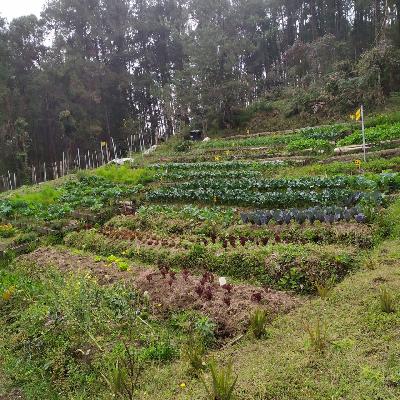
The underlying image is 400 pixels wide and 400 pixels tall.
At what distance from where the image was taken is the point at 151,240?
36.9 feet

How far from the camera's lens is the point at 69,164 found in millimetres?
40938

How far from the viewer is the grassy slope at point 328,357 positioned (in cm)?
436

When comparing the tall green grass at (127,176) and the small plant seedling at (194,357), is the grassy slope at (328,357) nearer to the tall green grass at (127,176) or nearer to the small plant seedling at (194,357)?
the small plant seedling at (194,357)

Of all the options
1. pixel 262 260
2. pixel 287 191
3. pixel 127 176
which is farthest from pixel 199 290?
pixel 127 176

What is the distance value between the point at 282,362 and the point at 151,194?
12313 millimetres

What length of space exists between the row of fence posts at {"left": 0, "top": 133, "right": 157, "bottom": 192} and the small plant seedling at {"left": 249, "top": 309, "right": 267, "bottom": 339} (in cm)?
2684

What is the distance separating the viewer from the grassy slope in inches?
172

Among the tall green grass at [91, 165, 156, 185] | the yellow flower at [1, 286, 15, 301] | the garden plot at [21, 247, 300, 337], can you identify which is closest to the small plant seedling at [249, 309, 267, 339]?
the garden plot at [21, 247, 300, 337]

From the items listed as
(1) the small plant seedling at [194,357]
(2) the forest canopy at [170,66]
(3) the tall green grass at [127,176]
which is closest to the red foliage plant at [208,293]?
(1) the small plant seedling at [194,357]

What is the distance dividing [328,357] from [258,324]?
130 centimetres

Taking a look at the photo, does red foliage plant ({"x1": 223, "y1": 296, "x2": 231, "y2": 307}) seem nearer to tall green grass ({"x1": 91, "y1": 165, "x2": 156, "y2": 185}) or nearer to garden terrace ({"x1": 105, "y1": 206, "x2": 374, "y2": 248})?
garden terrace ({"x1": 105, "y1": 206, "x2": 374, "y2": 248})

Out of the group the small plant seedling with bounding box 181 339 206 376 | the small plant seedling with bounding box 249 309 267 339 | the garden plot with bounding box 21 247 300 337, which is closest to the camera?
the small plant seedling with bounding box 181 339 206 376

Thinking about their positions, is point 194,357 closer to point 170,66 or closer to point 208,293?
point 208,293

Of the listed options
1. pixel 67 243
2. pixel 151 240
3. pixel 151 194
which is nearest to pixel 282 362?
pixel 151 240
